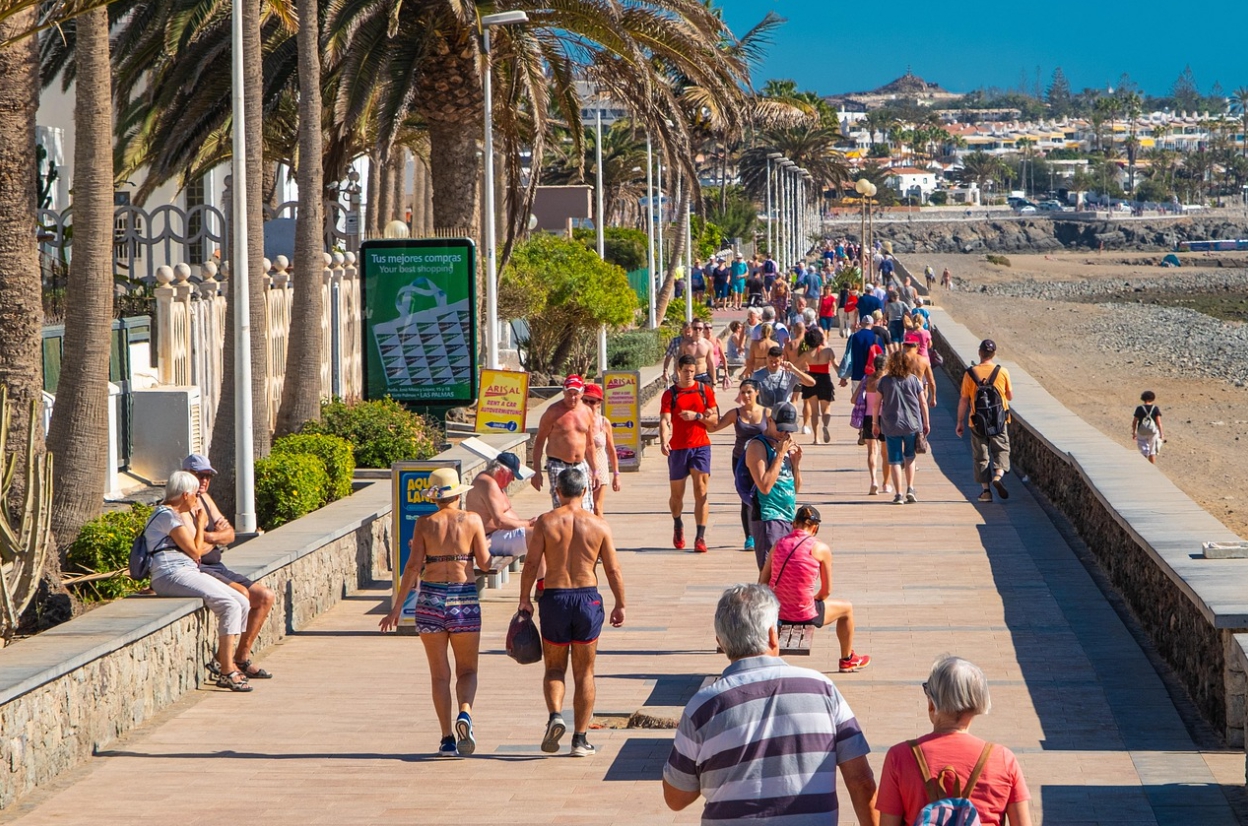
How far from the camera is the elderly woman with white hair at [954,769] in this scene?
15.6ft

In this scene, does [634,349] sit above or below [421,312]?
below

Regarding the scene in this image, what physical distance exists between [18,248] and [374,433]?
6.44m

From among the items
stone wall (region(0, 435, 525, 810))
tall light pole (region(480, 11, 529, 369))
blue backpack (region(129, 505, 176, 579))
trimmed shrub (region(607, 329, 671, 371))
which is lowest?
stone wall (region(0, 435, 525, 810))

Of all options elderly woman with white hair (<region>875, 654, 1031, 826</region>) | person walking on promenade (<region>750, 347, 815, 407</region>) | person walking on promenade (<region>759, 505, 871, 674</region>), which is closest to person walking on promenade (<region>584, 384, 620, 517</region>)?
person walking on promenade (<region>750, 347, 815, 407</region>)

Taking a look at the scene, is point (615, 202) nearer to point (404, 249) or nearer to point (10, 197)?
point (404, 249)

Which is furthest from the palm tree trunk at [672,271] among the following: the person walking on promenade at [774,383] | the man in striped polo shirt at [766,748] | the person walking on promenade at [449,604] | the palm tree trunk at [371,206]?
the man in striped polo shirt at [766,748]

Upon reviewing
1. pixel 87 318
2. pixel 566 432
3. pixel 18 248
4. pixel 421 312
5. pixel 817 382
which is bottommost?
pixel 566 432

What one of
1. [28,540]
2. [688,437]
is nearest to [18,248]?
[28,540]

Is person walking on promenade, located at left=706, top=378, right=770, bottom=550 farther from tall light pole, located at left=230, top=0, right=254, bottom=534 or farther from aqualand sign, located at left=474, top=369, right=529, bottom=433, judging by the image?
aqualand sign, located at left=474, top=369, right=529, bottom=433

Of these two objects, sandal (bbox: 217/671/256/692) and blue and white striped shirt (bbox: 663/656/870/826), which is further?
sandal (bbox: 217/671/256/692)

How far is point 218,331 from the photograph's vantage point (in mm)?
18375

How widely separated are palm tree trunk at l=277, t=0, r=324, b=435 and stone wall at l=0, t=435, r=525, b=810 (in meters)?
4.04

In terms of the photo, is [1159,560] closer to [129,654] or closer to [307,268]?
[129,654]

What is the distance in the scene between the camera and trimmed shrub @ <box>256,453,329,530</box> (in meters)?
14.8
